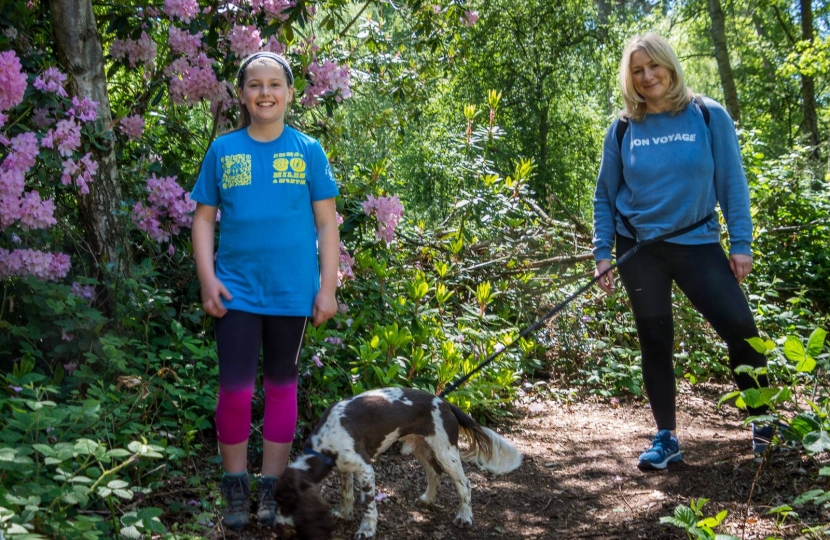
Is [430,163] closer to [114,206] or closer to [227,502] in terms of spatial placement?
[114,206]

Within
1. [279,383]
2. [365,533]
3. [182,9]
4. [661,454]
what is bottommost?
[661,454]

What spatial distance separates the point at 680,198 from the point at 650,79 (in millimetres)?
569

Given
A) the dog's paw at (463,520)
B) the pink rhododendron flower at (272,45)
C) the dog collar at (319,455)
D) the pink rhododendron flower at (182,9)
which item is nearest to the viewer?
the dog collar at (319,455)

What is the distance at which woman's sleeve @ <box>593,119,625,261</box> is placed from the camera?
414 cm

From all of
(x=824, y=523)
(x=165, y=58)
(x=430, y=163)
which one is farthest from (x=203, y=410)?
(x=430, y=163)

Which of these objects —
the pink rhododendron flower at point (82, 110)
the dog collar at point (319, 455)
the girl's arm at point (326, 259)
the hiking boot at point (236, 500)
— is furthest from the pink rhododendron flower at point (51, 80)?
the dog collar at point (319, 455)

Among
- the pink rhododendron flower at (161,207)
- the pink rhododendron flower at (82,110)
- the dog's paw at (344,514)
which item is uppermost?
the pink rhododendron flower at (82,110)

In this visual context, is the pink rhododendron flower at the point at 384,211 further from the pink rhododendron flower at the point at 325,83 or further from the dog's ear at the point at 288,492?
the dog's ear at the point at 288,492

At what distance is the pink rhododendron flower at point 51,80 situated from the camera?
390 centimetres

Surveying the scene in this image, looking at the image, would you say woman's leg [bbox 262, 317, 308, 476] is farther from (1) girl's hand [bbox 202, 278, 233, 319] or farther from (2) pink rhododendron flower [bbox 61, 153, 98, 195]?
(2) pink rhododendron flower [bbox 61, 153, 98, 195]

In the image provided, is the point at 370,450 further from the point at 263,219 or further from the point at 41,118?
the point at 41,118

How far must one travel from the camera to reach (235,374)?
329 centimetres

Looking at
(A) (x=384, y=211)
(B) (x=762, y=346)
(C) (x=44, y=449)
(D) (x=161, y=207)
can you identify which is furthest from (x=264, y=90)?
(B) (x=762, y=346)

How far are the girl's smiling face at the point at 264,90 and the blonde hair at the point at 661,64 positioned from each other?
166cm
